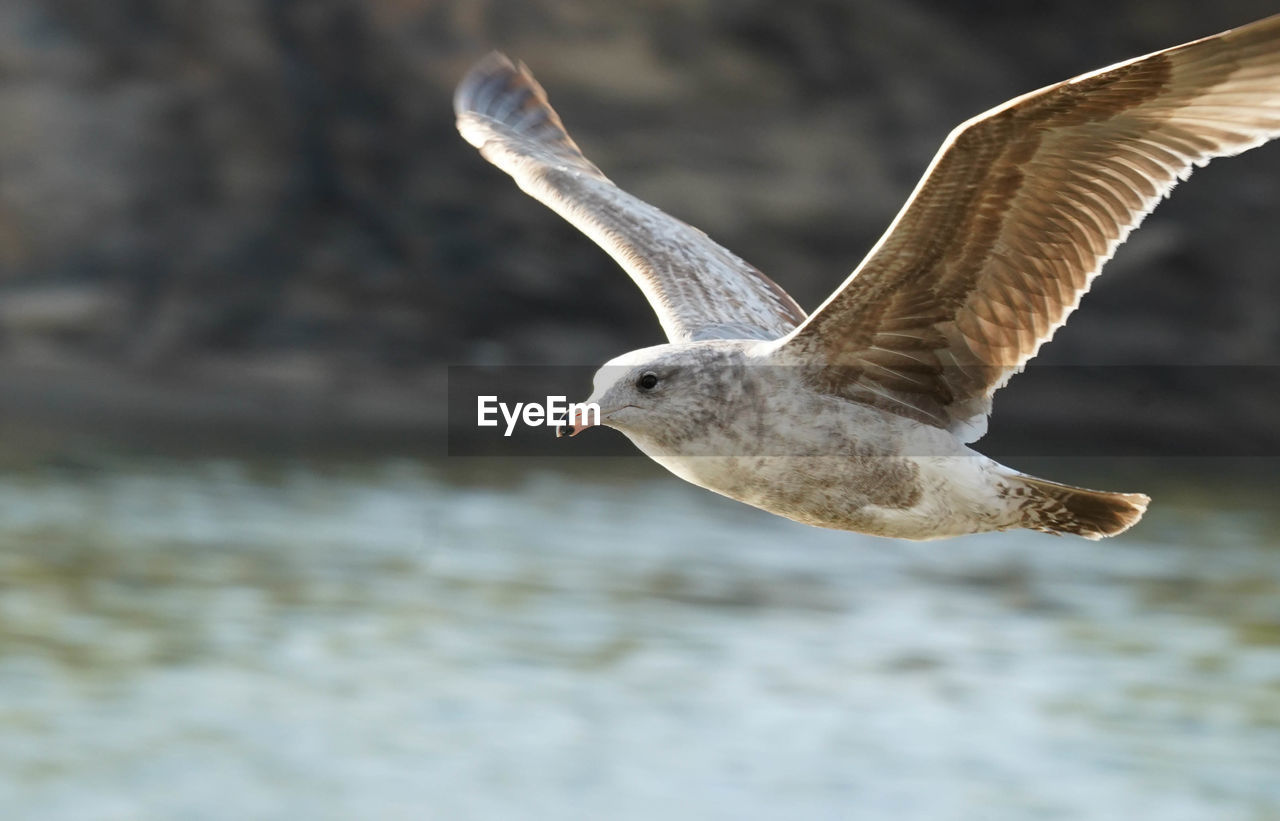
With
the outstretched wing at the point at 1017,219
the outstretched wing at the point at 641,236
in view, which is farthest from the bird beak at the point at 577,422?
the outstretched wing at the point at 641,236

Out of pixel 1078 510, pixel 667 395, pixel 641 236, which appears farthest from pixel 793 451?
pixel 641 236

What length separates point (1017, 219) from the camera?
425 cm

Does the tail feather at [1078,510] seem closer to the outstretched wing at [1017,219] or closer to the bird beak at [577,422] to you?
the outstretched wing at [1017,219]

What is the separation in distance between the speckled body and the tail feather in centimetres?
5

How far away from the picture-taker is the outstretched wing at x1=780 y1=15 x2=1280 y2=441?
3.83m

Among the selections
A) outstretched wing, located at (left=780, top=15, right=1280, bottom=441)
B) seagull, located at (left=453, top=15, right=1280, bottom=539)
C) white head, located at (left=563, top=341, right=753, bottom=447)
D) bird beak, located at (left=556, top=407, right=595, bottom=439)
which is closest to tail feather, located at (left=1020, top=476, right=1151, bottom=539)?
seagull, located at (left=453, top=15, right=1280, bottom=539)

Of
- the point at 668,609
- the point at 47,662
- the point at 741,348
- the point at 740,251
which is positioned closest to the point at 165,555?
the point at 47,662

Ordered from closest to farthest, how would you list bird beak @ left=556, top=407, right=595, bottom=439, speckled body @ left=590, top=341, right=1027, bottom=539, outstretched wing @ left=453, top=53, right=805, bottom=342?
bird beak @ left=556, top=407, right=595, bottom=439
speckled body @ left=590, top=341, right=1027, bottom=539
outstretched wing @ left=453, top=53, right=805, bottom=342

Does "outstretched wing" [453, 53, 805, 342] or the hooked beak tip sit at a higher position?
"outstretched wing" [453, 53, 805, 342]

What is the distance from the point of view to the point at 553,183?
6.82 m

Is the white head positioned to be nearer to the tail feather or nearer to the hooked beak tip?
the hooked beak tip

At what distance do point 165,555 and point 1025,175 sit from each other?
1203 inches

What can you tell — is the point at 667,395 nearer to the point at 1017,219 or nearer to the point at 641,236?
the point at 1017,219

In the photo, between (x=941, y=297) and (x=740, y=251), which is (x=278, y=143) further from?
(x=941, y=297)
